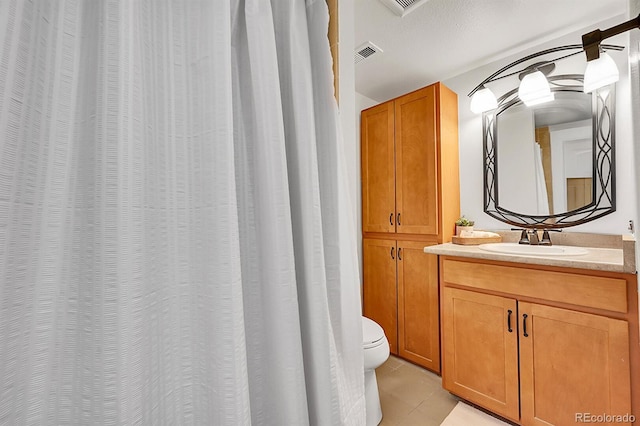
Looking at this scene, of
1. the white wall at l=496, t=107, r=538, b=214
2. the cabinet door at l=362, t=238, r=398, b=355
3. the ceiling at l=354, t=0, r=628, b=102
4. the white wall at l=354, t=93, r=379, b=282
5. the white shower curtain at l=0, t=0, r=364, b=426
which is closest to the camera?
the white shower curtain at l=0, t=0, r=364, b=426

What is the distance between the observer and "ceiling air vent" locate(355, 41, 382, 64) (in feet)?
6.09

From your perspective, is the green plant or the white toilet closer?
the white toilet

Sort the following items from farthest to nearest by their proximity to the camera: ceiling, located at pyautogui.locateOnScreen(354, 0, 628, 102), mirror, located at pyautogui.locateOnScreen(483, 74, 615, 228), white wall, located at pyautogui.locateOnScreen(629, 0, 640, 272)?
1. mirror, located at pyautogui.locateOnScreen(483, 74, 615, 228)
2. ceiling, located at pyautogui.locateOnScreen(354, 0, 628, 102)
3. white wall, located at pyautogui.locateOnScreen(629, 0, 640, 272)

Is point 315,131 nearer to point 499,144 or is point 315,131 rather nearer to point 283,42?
point 283,42

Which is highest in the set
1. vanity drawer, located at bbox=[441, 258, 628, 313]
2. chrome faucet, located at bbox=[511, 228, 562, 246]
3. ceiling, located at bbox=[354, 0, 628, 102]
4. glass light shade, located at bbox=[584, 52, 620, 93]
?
ceiling, located at bbox=[354, 0, 628, 102]

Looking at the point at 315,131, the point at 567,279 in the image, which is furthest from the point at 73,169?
the point at 567,279

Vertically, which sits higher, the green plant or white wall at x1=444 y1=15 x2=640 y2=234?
white wall at x1=444 y1=15 x2=640 y2=234

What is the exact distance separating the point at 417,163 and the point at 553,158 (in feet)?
2.88

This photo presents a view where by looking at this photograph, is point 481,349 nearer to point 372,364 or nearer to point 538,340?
point 538,340

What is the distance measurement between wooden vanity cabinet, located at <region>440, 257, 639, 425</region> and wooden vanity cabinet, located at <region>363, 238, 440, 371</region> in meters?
0.29

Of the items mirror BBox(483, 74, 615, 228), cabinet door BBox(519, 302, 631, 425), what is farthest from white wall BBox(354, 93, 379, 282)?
cabinet door BBox(519, 302, 631, 425)

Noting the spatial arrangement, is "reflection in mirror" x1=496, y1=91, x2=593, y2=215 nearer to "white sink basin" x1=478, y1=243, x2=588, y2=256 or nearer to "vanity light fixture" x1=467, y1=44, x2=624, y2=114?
"vanity light fixture" x1=467, y1=44, x2=624, y2=114

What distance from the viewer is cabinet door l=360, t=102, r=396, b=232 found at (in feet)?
7.52

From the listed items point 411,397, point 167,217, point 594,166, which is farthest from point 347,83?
point 411,397
